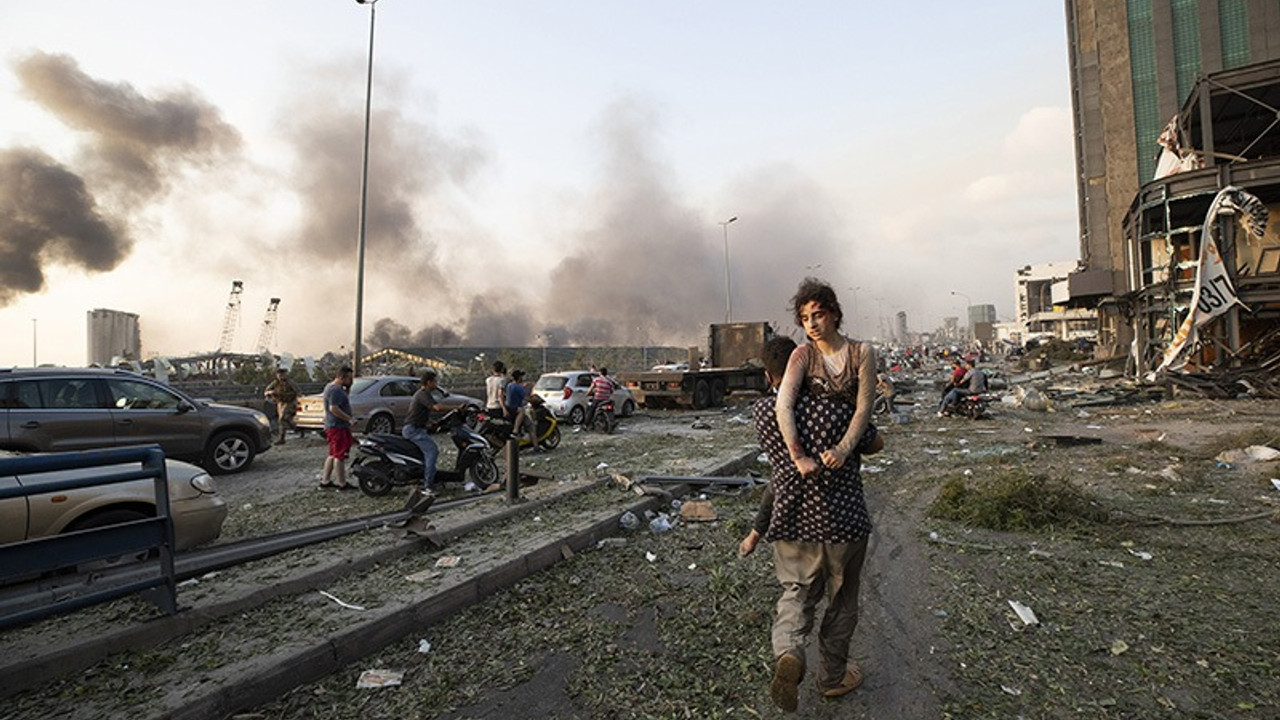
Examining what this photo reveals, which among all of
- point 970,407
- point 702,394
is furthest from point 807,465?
point 702,394

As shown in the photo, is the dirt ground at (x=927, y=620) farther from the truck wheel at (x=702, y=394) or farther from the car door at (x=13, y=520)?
the truck wheel at (x=702, y=394)

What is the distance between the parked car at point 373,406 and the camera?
1278 cm

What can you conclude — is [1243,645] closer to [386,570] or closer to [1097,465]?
[386,570]

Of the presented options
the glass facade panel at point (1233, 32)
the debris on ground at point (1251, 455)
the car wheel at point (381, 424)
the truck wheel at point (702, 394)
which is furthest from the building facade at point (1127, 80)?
the car wheel at point (381, 424)

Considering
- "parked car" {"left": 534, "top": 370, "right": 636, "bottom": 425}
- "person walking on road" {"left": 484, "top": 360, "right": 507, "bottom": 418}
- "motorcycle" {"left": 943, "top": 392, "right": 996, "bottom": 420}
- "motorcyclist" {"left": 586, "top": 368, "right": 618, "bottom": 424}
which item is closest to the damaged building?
"motorcycle" {"left": 943, "top": 392, "right": 996, "bottom": 420}

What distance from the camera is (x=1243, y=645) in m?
3.29

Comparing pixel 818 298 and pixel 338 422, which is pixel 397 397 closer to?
pixel 338 422

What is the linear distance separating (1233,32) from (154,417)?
162ft

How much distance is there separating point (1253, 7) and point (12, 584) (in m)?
50.7

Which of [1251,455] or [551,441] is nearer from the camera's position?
[1251,455]

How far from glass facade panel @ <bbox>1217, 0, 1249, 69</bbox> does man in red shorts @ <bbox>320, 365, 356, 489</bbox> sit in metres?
46.0

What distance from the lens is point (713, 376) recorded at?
2016cm

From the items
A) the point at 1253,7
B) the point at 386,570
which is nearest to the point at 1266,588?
the point at 386,570

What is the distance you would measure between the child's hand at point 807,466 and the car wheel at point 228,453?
10200 millimetres
